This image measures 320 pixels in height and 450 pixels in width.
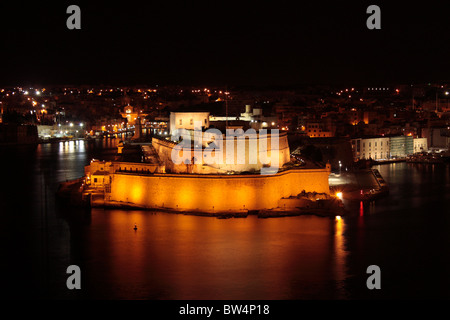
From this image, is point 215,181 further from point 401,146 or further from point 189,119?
point 401,146

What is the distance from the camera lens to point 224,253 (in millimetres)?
6648

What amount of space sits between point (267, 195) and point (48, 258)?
2.80 meters

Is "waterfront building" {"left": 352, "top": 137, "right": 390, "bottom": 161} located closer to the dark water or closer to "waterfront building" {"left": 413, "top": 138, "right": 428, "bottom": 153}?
"waterfront building" {"left": 413, "top": 138, "right": 428, "bottom": 153}

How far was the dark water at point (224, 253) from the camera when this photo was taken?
5.75m

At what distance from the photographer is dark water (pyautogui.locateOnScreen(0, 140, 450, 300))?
18.9ft

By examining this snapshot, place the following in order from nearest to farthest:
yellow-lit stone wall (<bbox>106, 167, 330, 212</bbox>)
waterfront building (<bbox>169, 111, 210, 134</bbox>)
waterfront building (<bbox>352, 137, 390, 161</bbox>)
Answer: yellow-lit stone wall (<bbox>106, 167, 330, 212</bbox>)
waterfront building (<bbox>169, 111, 210, 134</bbox>)
waterfront building (<bbox>352, 137, 390, 161</bbox>)

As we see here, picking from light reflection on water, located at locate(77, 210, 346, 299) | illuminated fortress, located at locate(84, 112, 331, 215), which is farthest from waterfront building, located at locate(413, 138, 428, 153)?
light reflection on water, located at locate(77, 210, 346, 299)

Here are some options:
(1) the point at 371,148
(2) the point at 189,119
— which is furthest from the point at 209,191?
(1) the point at 371,148

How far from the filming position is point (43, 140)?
23.2 m

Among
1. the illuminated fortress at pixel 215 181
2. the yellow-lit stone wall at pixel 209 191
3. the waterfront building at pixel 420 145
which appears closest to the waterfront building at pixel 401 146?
the waterfront building at pixel 420 145

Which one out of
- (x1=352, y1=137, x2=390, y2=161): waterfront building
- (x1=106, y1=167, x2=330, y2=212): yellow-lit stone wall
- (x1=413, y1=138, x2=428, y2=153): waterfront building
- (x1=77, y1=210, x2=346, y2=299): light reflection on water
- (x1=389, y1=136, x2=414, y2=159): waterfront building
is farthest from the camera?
(x1=413, y1=138, x2=428, y2=153): waterfront building

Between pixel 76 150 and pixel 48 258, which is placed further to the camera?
pixel 76 150
